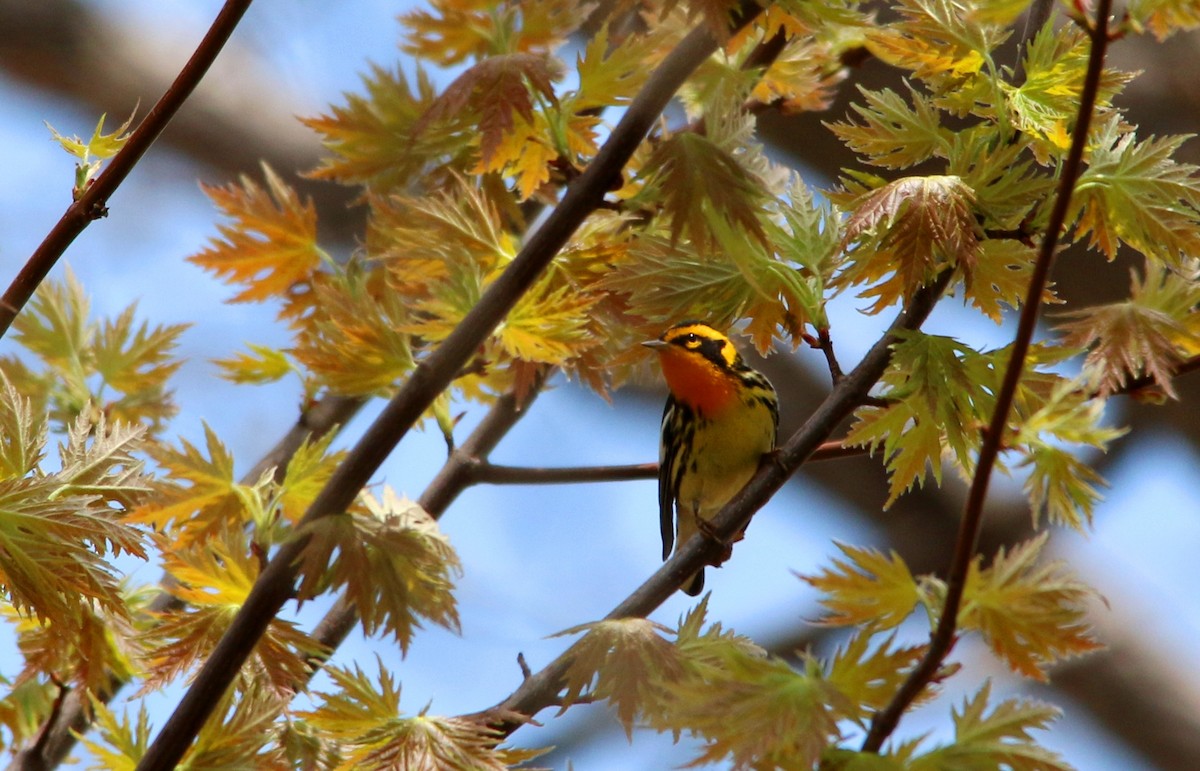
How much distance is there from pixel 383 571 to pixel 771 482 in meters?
0.36

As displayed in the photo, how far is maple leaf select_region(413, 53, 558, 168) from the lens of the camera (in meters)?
1.10

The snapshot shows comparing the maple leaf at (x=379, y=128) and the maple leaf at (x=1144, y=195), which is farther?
the maple leaf at (x=379, y=128)

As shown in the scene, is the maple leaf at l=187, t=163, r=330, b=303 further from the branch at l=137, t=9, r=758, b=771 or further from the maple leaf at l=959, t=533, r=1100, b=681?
the maple leaf at l=959, t=533, r=1100, b=681

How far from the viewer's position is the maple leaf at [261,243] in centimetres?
164

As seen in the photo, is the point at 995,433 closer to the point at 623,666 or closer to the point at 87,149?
the point at 623,666

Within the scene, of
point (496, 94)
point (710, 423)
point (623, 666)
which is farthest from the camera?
point (710, 423)

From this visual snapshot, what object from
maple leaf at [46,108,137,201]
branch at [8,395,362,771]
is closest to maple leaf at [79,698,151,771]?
branch at [8,395,362,771]

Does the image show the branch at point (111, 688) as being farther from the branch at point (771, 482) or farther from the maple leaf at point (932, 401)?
the maple leaf at point (932, 401)

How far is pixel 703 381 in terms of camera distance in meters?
2.37

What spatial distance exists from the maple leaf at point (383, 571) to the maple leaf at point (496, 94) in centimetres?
34

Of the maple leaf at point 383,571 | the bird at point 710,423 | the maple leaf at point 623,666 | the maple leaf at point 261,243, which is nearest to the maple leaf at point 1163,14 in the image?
the maple leaf at point 623,666

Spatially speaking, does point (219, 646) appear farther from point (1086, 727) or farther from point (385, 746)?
point (1086, 727)

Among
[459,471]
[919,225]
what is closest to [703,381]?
[459,471]

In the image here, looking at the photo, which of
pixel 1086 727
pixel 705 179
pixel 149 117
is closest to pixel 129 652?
pixel 149 117
